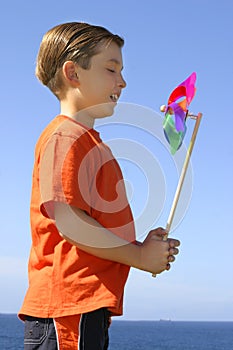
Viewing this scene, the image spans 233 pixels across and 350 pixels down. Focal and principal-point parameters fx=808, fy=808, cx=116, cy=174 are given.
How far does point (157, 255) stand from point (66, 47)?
2.64 feet

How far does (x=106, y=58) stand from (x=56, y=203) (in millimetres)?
587

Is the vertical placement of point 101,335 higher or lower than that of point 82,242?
lower

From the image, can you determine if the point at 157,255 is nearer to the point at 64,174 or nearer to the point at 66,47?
the point at 64,174

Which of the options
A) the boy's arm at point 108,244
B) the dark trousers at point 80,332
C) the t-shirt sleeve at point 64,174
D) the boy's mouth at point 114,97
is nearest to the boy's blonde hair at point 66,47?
the boy's mouth at point 114,97

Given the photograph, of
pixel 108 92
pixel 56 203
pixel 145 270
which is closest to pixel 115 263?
pixel 145 270

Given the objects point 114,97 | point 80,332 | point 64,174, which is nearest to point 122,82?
point 114,97

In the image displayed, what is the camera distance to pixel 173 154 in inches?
114

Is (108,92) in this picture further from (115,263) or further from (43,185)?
(115,263)

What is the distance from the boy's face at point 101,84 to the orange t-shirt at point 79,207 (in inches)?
3.9

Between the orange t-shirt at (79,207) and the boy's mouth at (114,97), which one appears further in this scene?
the boy's mouth at (114,97)

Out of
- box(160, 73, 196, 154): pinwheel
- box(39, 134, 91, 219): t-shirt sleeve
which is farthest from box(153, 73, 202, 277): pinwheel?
box(39, 134, 91, 219): t-shirt sleeve

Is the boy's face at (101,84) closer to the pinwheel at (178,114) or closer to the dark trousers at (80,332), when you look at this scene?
the pinwheel at (178,114)

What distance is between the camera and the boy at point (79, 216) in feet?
8.73

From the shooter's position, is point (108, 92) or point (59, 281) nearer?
point (59, 281)
